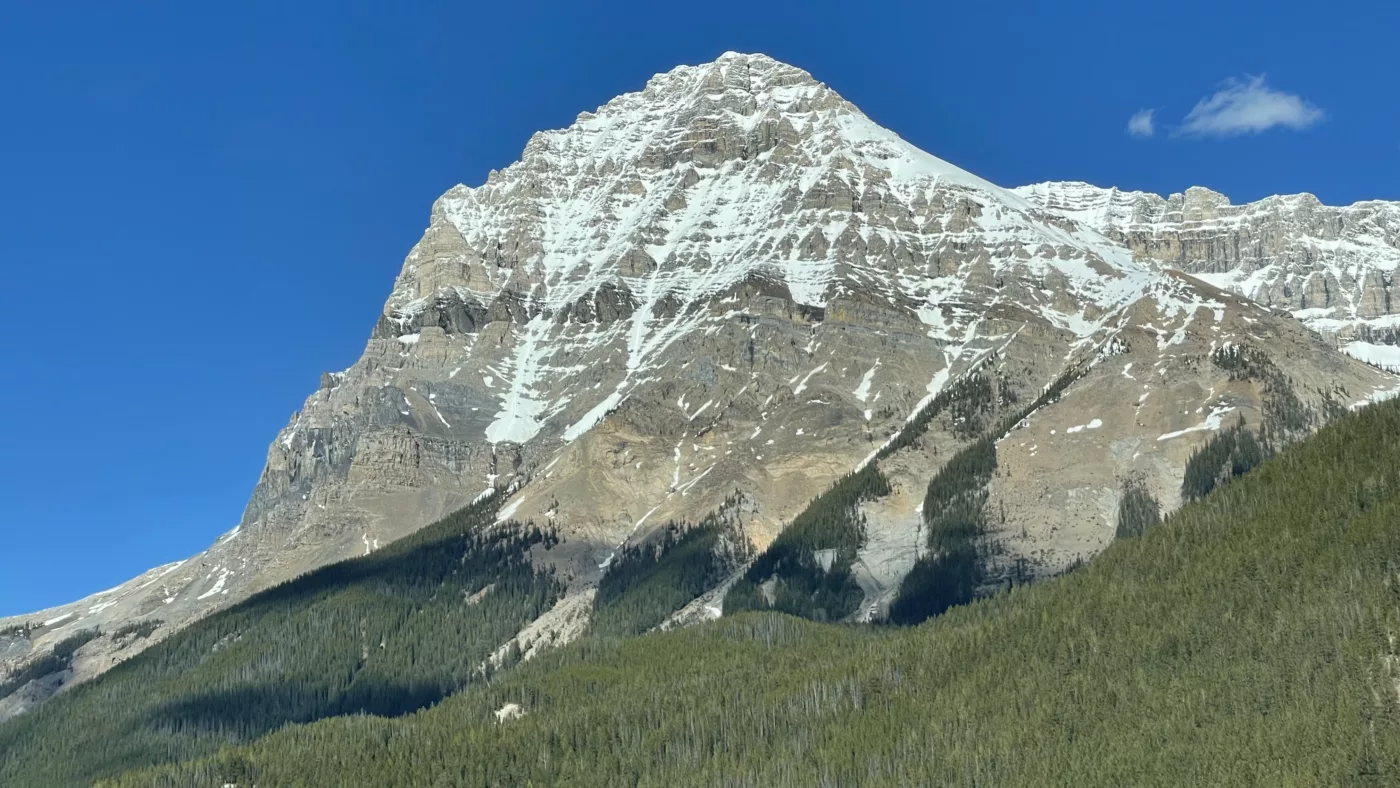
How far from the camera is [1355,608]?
135875 millimetres

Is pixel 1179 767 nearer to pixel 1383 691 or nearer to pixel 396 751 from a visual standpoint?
pixel 1383 691

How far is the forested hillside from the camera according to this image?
424ft

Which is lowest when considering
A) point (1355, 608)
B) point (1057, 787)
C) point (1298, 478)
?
point (1057, 787)

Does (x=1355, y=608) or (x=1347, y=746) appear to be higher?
(x=1355, y=608)

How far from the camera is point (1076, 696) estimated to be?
144m

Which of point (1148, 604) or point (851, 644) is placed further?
point (851, 644)

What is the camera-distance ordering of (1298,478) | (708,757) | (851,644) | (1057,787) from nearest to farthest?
1. (1057,787)
2. (708,757)
3. (1298,478)
4. (851,644)

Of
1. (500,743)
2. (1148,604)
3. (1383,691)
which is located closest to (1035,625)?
→ (1148,604)

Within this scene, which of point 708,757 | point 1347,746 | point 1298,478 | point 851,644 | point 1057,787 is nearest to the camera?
point 1347,746

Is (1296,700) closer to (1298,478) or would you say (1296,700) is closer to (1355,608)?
(1355,608)

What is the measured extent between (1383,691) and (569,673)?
95140 millimetres

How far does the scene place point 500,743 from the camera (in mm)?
158375

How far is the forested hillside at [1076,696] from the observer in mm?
129250

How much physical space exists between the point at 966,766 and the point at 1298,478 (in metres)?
51.5
